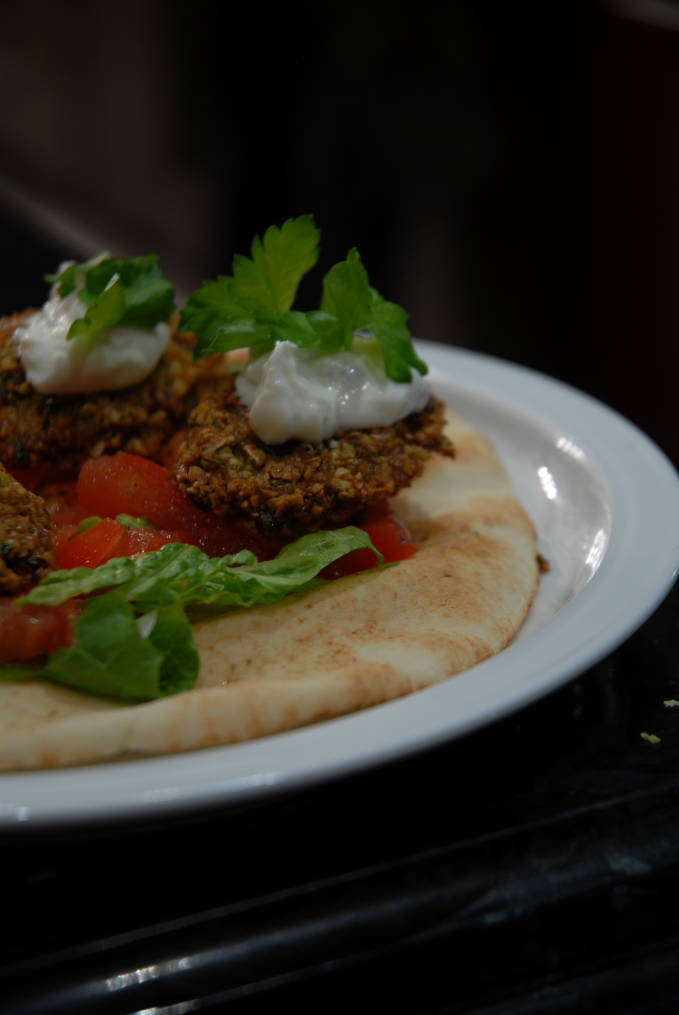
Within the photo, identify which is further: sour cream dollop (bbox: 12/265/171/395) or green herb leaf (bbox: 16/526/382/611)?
sour cream dollop (bbox: 12/265/171/395)

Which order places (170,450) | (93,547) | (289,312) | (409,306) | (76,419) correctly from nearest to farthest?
(93,547)
(289,312)
(76,419)
(170,450)
(409,306)

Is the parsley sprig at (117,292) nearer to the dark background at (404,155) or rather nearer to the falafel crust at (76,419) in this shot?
the falafel crust at (76,419)

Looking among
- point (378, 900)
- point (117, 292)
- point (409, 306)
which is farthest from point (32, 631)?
point (409, 306)

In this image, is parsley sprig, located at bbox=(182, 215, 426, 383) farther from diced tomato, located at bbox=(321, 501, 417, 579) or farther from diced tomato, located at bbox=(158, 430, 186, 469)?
diced tomato, located at bbox=(321, 501, 417, 579)

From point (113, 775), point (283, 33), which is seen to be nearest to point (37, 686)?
point (113, 775)

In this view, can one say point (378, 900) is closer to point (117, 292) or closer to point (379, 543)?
Result: point (379, 543)

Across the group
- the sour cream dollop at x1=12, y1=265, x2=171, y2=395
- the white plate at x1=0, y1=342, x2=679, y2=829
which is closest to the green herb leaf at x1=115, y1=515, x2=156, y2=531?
the sour cream dollop at x1=12, y1=265, x2=171, y2=395

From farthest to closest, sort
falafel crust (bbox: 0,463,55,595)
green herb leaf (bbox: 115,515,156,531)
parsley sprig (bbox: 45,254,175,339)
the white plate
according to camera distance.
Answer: parsley sprig (bbox: 45,254,175,339), green herb leaf (bbox: 115,515,156,531), falafel crust (bbox: 0,463,55,595), the white plate
